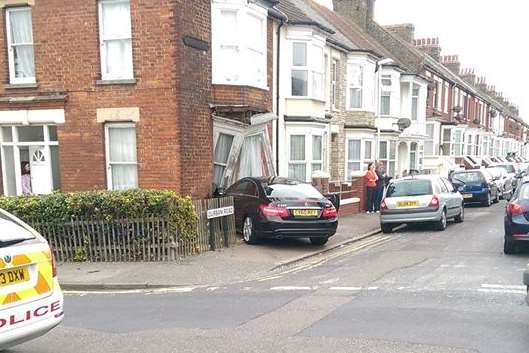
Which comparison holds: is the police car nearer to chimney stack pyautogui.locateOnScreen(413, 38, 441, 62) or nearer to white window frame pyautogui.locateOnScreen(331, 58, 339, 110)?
white window frame pyautogui.locateOnScreen(331, 58, 339, 110)

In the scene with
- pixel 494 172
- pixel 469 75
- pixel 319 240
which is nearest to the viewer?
pixel 319 240

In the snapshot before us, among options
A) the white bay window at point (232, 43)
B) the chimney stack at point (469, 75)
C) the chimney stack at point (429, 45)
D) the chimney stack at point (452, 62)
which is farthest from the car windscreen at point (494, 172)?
the chimney stack at point (469, 75)

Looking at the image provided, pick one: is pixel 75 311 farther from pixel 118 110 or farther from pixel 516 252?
pixel 516 252

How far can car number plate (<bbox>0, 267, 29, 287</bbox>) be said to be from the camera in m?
Result: 4.12

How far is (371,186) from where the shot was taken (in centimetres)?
1834

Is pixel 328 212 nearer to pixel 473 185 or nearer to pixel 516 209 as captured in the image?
pixel 516 209

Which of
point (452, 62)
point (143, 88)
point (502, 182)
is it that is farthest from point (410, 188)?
point (452, 62)

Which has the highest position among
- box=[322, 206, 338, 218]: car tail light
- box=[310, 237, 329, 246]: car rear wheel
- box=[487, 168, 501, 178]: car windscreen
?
box=[322, 206, 338, 218]: car tail light

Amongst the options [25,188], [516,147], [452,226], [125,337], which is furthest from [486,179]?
[516,147]

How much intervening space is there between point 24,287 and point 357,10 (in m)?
30.6

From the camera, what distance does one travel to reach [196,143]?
1225 cm

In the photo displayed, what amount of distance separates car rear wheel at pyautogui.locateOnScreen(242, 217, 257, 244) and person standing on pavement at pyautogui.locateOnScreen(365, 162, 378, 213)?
27.0ft

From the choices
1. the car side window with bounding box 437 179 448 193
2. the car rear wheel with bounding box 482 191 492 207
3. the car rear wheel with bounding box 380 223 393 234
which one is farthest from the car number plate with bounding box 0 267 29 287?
the car rear wheel with bounding box 482 191 492 207

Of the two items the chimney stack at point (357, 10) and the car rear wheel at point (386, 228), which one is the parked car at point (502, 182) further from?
the chimney stack at point (357, 10)
